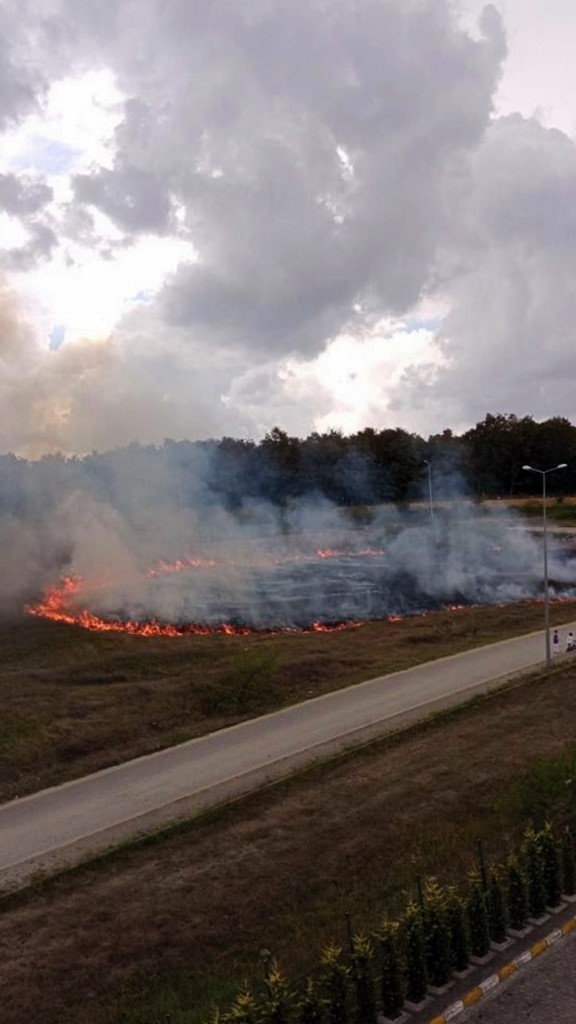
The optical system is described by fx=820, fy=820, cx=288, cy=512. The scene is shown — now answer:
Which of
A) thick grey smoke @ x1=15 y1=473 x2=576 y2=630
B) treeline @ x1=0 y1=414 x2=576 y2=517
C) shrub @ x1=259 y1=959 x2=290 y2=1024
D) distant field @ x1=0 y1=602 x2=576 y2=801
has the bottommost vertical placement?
distant field @ x1=0 y1=602 x2=576 y2=801

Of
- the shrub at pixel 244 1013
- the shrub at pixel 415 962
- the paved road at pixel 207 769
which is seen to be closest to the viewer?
the shrub at pixel 244 1013

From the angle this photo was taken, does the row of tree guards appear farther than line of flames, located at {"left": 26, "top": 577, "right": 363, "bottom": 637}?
No

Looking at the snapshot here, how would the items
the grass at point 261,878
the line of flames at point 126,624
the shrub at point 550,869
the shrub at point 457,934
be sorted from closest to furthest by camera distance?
the shrub at point 457,934
the grass at point 261,878
the shrub at point 550,869
the line of flames at point 126,624

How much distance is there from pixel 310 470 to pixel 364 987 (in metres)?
84.7

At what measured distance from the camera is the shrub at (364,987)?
38.0 feet

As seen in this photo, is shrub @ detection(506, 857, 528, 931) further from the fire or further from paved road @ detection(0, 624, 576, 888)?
the fire

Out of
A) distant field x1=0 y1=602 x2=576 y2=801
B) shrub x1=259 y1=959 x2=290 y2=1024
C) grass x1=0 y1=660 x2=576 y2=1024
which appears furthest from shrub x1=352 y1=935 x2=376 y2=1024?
distant field x1=0 y1=602 x2=576 y2=801

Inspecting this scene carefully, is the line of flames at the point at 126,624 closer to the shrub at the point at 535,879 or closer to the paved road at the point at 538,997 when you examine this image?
the shrub at the point at 535,879

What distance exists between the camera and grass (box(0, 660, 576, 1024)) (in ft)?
45.0

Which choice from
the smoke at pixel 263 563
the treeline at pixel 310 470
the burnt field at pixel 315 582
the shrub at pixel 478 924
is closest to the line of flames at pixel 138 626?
the burnt field at pixel 315 582

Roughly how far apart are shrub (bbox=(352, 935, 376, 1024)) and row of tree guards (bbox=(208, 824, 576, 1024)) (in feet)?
0.05

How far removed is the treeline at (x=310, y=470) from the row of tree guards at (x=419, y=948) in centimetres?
5383

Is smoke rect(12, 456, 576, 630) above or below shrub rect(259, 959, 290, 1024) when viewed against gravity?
above

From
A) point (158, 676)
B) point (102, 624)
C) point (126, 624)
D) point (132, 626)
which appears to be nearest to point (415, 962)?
point (158, 676)
